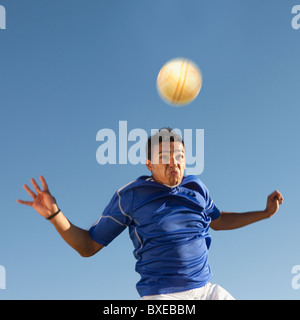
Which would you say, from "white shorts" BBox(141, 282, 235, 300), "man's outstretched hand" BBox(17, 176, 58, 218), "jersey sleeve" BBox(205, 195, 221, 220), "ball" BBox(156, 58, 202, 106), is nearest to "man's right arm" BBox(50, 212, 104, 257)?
"man's outstretched hand" BBox(17, 176, 58, 218)

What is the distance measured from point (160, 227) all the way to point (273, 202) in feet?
6.11

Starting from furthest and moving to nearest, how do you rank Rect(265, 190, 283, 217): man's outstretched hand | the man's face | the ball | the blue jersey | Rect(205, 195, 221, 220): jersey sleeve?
1. the ball
2. Rect(265, 190, 283, 217): man's outstretched hand
3. Rect(205, 195, 221, 220): jersey sleeve
4. the man's face
5. the blue jersey

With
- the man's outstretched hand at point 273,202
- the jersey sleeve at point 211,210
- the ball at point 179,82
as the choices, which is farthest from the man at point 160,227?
the ball at point 179,82

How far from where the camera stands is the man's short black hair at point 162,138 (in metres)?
5.42

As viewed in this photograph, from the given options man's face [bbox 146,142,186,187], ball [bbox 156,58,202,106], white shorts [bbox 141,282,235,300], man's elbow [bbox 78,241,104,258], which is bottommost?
white shorts [bbox 141,282,235,300]

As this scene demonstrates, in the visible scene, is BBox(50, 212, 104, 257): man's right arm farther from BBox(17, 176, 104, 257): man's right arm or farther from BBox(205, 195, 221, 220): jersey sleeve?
BBox(205, 195, 221, 220): jersey sleeve

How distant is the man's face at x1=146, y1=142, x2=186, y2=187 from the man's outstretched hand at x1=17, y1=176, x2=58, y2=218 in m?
1.31

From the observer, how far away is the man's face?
5137mm

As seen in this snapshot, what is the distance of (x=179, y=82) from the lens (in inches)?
253

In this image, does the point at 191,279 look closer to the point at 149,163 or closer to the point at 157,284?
the point at 157,284

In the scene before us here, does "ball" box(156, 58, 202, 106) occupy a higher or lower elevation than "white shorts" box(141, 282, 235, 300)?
higher
